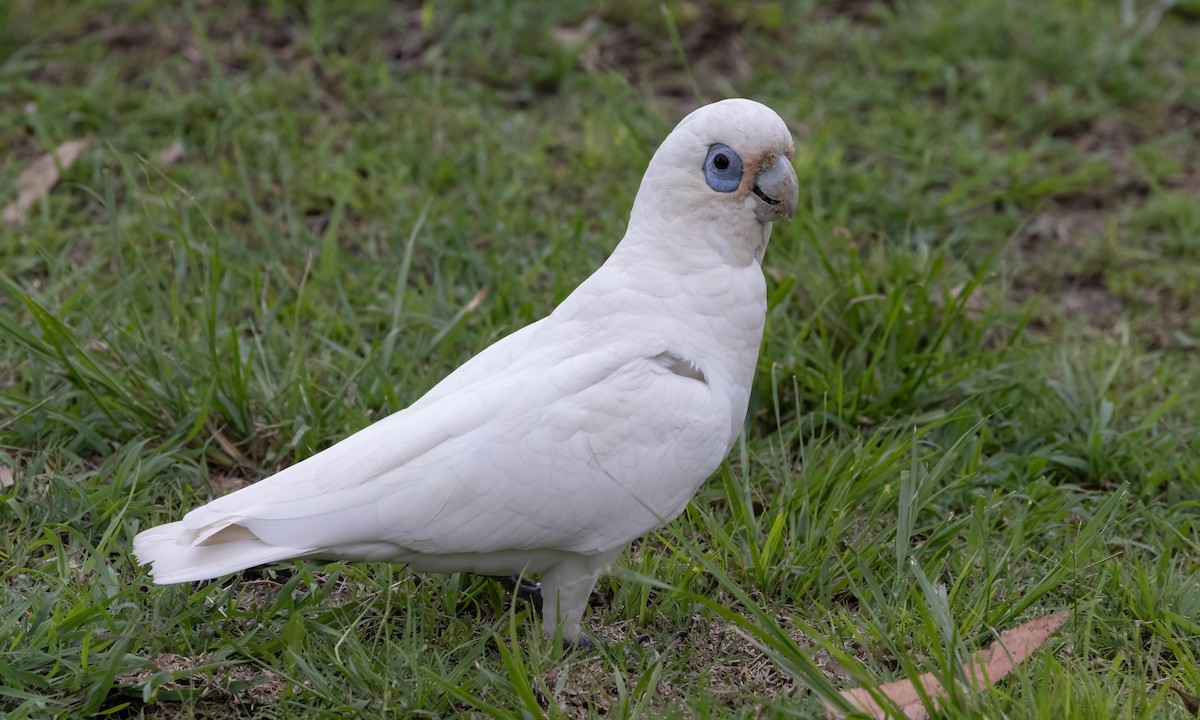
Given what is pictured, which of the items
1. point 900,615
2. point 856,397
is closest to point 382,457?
point 900,615

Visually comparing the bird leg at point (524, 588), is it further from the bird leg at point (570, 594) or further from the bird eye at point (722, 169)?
the bird eye at point (722, 169)

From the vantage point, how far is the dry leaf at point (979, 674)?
2.47 metres

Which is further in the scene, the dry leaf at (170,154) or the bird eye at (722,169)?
the dry leaf at (170,154)

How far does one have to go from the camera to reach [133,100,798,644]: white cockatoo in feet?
8.46

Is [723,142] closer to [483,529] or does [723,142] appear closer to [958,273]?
[483,529]

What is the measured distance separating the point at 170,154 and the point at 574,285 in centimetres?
187

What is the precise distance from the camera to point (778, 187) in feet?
9.23

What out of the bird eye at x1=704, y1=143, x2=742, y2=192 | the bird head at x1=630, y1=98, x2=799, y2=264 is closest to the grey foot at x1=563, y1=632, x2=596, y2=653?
the bird head at x1=630, y1=98, x2=799, y2=264

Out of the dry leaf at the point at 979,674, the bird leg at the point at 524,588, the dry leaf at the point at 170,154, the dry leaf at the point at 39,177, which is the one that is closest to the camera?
the dry leaf at the point at 979,674

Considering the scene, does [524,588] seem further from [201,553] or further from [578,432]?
[201,553]

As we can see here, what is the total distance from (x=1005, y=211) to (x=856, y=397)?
1668 millimetres

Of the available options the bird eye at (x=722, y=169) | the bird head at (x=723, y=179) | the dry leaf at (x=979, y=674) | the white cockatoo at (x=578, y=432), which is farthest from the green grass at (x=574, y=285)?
the bird eye at (x=722, y=169)

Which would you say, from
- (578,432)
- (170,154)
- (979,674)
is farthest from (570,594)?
(170,154)

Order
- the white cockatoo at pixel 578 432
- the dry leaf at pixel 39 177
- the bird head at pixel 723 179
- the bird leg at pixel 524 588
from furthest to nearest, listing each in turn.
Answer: the dry leaf at pixel 39 177, the bird leg at pixel 524 588, the bird head at pixel 723 179, the white cockatoo at pixel 578 432
